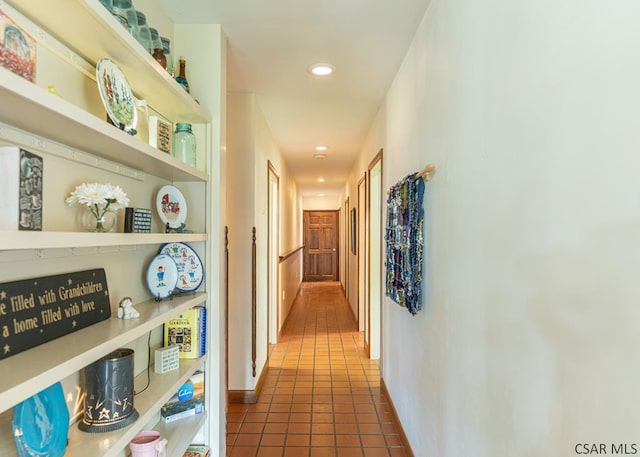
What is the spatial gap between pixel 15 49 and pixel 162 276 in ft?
3.22

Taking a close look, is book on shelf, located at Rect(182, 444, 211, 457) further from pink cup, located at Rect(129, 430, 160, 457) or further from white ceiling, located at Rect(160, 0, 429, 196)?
white ceiling, located at Rect(160, 0, 429, 196)

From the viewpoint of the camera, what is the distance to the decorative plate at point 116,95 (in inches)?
41.2

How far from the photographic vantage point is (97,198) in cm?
103

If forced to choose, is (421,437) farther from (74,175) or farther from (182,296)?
(74,175)

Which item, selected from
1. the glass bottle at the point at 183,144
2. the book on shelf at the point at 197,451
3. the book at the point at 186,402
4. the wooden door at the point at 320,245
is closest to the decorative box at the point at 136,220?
the glass bottle at the point at 183,144

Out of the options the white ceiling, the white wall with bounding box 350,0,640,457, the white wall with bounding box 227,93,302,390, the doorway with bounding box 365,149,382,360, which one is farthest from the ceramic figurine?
the doorway with bounding box 365,149,382,360

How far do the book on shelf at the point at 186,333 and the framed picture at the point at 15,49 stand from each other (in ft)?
3.73

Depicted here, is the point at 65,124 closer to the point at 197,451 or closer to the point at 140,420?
the point at 140,420

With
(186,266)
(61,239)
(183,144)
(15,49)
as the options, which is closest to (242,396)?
(186,266)

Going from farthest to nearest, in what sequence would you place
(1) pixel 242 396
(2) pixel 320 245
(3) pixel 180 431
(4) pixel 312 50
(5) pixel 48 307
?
(2) pixel 320 245, (1) pixel 242 396, (4) pixel 312 50, (3) pixel 180 431, (5) pixel 48 307

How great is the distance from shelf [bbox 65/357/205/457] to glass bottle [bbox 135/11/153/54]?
1.28 m

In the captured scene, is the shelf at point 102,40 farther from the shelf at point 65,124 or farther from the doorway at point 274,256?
the doorway at point 274,256

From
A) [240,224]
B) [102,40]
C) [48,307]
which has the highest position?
[102,40]
